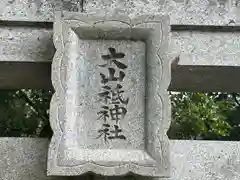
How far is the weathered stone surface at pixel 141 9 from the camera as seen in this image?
2.21m

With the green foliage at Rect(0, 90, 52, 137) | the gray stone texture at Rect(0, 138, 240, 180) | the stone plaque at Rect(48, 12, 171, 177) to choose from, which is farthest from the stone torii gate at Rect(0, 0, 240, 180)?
the green foliage at Rect(0, 90, 52, 137)

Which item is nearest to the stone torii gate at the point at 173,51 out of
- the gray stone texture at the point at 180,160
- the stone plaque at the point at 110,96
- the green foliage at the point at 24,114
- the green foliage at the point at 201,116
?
the gray stone texture at the point at 180,160

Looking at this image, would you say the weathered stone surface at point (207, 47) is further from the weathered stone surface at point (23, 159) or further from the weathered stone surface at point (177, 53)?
the weathered stone surface at point (23, 159)

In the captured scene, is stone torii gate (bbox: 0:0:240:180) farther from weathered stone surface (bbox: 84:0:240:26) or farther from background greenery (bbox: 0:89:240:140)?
background greenery (bbox: 0:89:240:140)

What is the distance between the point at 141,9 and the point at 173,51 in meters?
0.23

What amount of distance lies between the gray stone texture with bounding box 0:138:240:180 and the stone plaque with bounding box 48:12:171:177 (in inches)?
6.4

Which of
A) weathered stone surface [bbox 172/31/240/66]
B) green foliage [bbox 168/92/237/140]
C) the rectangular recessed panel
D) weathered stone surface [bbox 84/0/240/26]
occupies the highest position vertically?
weathered stone surface [bbox 84/0/240/26]

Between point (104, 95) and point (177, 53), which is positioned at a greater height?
point (177, 53)

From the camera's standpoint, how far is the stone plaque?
1.98m

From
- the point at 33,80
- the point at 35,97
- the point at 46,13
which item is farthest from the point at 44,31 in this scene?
the point at 35,97

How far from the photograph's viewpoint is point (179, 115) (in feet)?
11.5

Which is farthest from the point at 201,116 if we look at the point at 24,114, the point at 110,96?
the point at 110,96

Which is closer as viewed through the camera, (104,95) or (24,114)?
(104,95)

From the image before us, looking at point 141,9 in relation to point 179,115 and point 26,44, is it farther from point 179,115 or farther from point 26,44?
point 179,115
